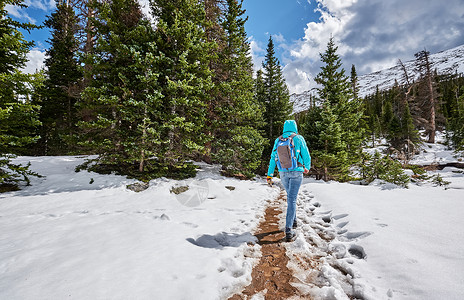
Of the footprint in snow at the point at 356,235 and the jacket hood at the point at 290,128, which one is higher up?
the jacket hood at the point at 290,128

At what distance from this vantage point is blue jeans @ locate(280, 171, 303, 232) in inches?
173

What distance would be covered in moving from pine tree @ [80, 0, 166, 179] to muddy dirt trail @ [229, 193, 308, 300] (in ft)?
21.9

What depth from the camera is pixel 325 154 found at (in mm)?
13891

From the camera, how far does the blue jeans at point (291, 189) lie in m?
4.38

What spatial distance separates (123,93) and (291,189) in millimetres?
9377

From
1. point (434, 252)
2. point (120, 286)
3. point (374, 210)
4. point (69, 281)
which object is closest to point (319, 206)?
point (374, 210)

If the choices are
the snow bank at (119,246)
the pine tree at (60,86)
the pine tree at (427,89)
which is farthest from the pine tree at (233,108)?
the pine tree at (427,89)

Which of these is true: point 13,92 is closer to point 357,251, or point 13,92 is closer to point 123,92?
point 123,92

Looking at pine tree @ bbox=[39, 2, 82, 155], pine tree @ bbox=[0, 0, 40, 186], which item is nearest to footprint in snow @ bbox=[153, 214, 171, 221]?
pine tree @ bbox=[0, 0, 40, 186]

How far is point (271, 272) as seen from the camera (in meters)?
3.09

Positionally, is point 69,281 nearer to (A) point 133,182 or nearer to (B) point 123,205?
(B) point 123,205

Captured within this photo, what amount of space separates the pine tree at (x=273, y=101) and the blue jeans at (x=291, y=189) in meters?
14.2

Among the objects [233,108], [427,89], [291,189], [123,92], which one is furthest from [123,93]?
Answer: [427,89]

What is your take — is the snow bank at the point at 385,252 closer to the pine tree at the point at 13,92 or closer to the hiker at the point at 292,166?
the hiker at the point at 292,166
